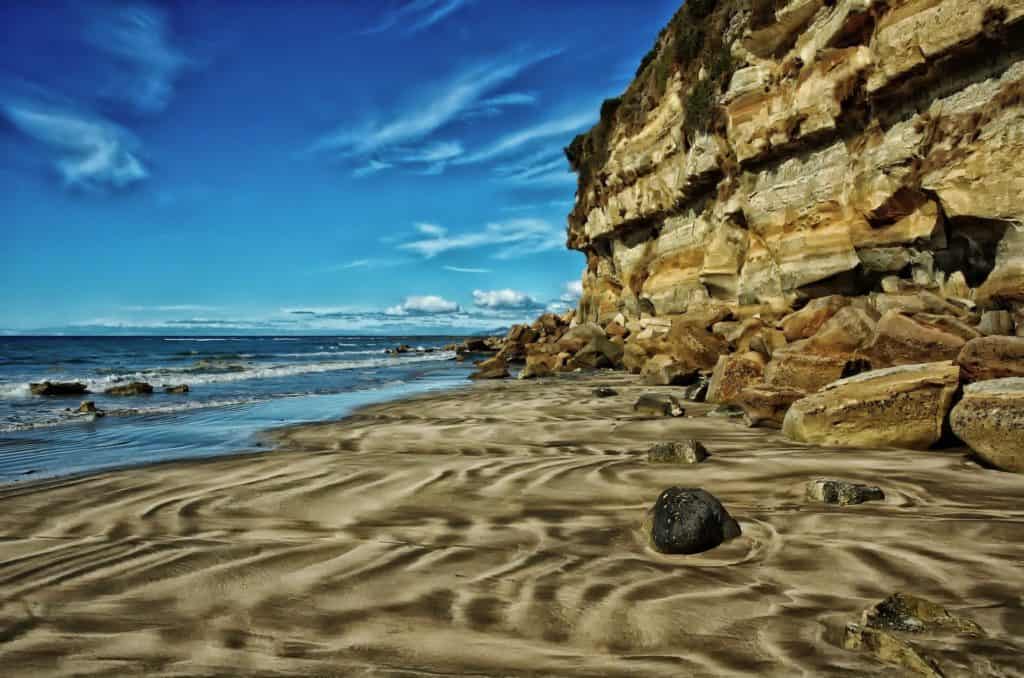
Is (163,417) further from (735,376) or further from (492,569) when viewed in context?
(735,376)

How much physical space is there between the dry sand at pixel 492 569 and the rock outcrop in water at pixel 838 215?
120 centimetres

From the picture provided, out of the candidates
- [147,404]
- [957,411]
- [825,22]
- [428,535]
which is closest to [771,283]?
[825,22]

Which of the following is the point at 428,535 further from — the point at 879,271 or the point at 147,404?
the point at 879,271

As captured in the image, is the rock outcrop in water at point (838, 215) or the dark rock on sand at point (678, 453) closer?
the dark rock on sand at point (678, 453)

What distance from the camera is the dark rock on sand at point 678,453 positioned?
5.04m

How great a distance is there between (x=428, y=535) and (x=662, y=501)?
4.66 ft

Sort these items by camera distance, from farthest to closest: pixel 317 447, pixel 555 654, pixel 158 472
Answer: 1. pixel 317 447
2. pixel 158 472
3. pixel 555 654

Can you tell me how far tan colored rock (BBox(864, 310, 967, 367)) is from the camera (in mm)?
6004

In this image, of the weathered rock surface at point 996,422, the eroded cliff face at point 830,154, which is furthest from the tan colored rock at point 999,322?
the weathered rock surface at point 996,422

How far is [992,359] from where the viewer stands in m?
5.05

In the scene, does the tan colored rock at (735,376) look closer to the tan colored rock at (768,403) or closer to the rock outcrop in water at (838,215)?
the rock outcrop in water at (838,215)

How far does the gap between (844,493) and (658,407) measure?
4607 millimetres

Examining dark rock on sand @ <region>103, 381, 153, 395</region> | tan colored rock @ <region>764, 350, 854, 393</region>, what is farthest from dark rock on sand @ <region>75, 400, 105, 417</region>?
tan colored rock @ <region>764, 350, 854, 393</region>

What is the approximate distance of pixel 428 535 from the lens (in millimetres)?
3461
